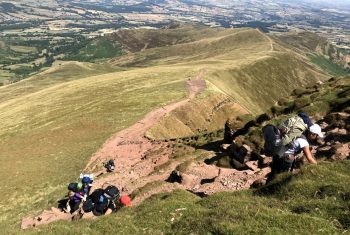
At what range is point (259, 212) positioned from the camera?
19.0 metres

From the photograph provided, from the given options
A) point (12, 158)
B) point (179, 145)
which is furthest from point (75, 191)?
point (12, 158)

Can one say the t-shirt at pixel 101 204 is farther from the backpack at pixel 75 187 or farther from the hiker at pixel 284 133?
the hiker at pixel 284 133

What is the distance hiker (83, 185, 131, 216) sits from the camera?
2902cm

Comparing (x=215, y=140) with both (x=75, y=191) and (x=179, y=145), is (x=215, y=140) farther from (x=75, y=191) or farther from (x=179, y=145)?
(x=75, y=191)

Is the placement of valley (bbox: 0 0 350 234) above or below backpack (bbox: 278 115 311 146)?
below

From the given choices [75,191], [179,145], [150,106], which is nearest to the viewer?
[75,191]

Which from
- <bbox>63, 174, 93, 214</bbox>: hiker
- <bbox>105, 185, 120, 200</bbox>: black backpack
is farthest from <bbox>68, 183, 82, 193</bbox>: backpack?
<bbox>105, 185, 120, 200</bbox>: black backpack

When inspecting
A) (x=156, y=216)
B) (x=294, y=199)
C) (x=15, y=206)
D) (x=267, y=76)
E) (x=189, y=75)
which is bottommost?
(x=267, y=76)

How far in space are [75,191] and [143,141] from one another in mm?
24448

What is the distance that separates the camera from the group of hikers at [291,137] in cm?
2194

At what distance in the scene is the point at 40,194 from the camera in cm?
4541

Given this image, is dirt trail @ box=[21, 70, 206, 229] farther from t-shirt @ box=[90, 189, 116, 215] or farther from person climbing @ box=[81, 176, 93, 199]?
t-shirt @ box=[90, 189, 116, 215]

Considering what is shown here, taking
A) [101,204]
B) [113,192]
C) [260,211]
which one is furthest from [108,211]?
[260,211]

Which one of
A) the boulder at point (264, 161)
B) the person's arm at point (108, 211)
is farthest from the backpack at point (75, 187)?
the boulder at point (264, 161)
